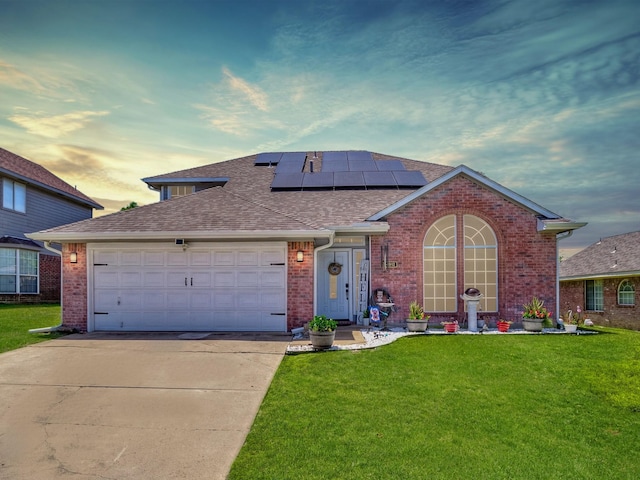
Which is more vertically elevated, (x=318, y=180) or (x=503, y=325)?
(x=318, y=180)

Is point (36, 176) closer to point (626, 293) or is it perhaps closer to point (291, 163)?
point (291, 163)

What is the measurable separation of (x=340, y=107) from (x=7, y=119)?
33.9 feet

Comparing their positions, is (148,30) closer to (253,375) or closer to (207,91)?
(207,91)

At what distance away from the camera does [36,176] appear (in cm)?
2211

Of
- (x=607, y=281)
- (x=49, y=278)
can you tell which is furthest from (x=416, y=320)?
(x=49, y=278)

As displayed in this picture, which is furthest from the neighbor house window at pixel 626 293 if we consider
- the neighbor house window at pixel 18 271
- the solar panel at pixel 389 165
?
the neighbor house window at pixel 18 271

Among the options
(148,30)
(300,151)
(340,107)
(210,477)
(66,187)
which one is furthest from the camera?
(66,187)

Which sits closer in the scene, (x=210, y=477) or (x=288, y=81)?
(x=210, y=477)

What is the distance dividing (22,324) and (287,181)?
9.90m

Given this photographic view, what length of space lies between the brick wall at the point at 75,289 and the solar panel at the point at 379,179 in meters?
9.70

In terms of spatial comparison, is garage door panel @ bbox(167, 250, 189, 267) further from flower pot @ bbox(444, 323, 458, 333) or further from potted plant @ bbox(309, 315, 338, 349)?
flower pot @ bbox(444, 323, 458, 333)

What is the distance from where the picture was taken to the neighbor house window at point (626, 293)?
63.4ft

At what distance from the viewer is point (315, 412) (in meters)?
5.62

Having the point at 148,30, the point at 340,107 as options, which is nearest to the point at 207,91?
the point at 148,30
